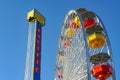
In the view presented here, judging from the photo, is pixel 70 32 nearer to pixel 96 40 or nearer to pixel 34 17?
pixel 96 40

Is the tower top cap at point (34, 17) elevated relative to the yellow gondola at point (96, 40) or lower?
elevated

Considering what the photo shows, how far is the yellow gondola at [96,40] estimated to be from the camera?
25.8 meters

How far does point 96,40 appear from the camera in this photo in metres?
26.2

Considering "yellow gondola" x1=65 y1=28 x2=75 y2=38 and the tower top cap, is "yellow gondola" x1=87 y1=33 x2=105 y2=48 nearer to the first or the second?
"yellow gondola" x1=65 y1=28 x2=75 y2=38

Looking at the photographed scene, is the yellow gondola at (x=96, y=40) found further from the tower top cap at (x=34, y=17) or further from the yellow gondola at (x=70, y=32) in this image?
the tower top cap at (x=34, y=17)

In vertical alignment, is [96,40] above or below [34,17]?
below

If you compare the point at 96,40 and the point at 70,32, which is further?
the point at 70,32

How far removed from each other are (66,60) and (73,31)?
8.86ft

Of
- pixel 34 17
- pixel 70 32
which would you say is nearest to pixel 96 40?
pixel 70 32

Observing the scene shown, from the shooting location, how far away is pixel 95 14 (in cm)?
2642

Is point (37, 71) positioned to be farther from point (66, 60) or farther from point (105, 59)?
point (105, 59)

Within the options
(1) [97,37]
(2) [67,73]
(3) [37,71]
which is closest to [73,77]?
(2) [67,73]

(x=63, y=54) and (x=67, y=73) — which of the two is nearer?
(x=67, y=73)

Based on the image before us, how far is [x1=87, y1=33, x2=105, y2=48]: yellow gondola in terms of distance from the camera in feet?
84.7
